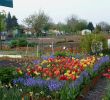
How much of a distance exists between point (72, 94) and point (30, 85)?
0.98m

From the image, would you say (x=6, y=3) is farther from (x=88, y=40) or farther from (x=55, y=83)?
(x=88, y=40)

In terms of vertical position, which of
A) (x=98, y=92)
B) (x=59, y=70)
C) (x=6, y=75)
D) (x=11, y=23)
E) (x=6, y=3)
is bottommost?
(x=98, y=92)

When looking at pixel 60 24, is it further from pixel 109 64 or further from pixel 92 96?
pixel 92 96

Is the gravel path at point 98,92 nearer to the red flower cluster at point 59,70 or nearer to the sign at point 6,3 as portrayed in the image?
the red flower cluster at point 59,70

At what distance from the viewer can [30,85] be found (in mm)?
8188

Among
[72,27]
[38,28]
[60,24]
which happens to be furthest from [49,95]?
[60,24]

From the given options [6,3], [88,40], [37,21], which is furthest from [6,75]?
[37,21]

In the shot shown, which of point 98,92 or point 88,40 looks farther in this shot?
point 88,40

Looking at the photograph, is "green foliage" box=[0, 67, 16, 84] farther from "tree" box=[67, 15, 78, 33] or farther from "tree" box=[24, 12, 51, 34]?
"tree" box=[67, 15, 78, 33]

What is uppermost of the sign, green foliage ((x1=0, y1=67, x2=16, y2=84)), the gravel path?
the sign

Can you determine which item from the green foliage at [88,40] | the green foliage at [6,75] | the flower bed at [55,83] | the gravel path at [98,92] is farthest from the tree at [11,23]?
the green foliage at [6,75]

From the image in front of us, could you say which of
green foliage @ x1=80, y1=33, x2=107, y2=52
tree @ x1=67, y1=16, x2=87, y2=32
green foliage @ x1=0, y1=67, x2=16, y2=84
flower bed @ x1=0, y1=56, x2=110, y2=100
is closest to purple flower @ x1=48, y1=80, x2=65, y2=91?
flower bed @ x1=0, y1=56, x2=110, y2=100

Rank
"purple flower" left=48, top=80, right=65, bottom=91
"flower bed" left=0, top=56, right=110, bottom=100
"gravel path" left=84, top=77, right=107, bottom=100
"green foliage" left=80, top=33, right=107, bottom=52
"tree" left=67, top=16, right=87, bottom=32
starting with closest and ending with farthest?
"flower bed" left=0, top=56, right=110, bottom=100 < "purple flower" left=48, top=80, right=65, bottom=91 < "gravel path" left=84, top=77, right=107, bottom=100 < "green foliage" left=80, top=33, right=107, bottom=52 < "tree" left=67, top=16, right=87, bottom=32

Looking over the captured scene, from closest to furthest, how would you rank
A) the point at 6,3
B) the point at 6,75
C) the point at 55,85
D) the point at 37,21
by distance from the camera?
the point at 6,3
the point at 55,85
the point at 6,75
the point at 37,21
